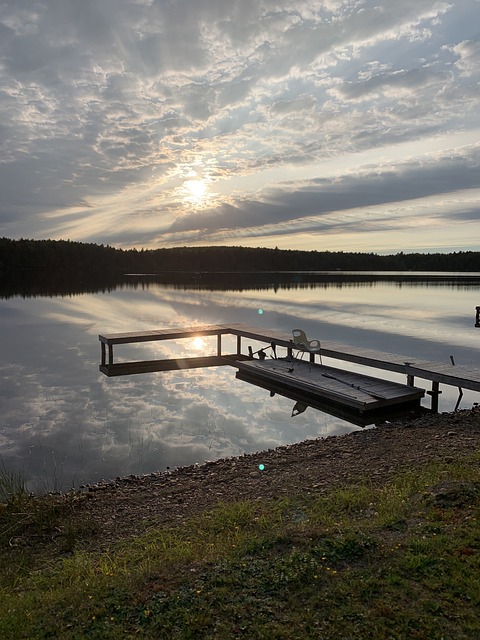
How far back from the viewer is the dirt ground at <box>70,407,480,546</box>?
6055 millimetres

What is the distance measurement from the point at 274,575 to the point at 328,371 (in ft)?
34.9

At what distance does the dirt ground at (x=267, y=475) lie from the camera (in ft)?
19.9

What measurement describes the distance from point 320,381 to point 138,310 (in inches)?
991

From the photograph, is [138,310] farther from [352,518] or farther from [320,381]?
[352,518]

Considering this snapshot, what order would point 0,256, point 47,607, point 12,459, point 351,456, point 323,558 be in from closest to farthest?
point 47,607 < point 323,558 < point 351,456 < point 12,459 < point 0,256

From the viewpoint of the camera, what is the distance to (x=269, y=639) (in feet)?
9.70

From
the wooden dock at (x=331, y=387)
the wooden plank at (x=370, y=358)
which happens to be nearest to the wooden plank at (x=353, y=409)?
the wooden dock at (x=331, y=387)

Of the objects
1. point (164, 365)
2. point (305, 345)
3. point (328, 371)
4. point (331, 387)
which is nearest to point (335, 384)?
point (331, 387)

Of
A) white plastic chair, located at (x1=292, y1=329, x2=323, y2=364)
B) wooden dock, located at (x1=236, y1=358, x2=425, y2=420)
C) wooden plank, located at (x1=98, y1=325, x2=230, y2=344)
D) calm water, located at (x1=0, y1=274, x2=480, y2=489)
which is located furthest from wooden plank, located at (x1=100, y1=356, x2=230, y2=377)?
white plastic chair, located at (x1=292, y1=329, x2=323, y2=364)

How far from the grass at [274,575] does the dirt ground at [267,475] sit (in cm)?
57

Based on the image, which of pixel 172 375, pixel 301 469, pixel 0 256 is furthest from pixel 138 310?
pixel 0 256

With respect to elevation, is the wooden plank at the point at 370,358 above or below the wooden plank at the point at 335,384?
above

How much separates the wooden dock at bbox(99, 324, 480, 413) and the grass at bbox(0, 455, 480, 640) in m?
5.69

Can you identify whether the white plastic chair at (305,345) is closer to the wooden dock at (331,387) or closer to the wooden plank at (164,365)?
the wooden dock at (331,387)
